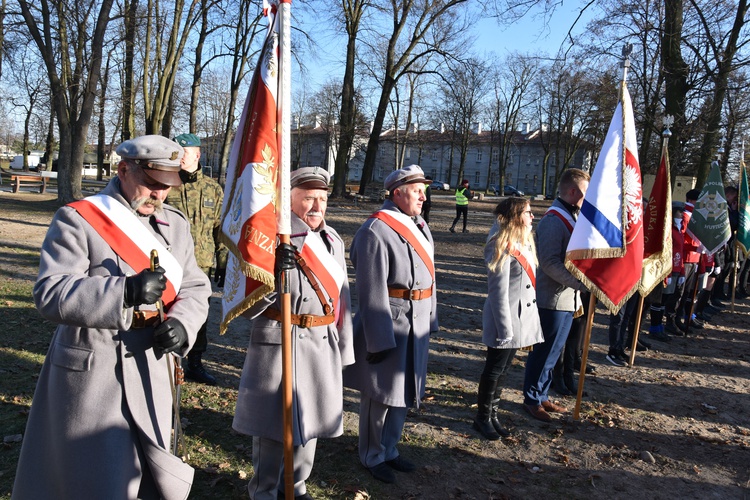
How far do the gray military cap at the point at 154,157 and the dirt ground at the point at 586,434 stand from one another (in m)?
2.48

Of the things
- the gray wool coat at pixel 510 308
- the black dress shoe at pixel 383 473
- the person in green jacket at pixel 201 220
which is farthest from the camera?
the person in green jacket at pixel 201 220

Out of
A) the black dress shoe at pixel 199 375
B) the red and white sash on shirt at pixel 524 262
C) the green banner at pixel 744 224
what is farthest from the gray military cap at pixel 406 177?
the green banner at pixel 744 224

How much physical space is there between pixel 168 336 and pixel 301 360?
981mm

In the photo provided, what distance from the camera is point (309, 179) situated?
3330 millimetres

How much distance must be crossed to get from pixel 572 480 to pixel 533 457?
1.23 feet

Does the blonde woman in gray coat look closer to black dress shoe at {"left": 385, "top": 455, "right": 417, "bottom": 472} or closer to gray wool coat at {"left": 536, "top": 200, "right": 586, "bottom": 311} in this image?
gray wool coat at {"left": 536, "top": 200, "right": 586, "bottom": 311}

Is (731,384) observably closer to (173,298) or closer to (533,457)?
(533,457)

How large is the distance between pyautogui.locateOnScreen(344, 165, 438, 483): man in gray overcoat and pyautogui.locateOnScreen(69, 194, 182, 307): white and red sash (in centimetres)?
159

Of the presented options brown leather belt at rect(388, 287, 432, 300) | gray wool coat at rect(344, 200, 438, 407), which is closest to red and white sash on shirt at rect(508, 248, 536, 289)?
gray wool coat at rect(344, 200, 438, 407)

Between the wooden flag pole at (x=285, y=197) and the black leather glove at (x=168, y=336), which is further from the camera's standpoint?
the wooden flag pole at (x=285, y=197)

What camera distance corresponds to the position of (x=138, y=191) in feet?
8.54

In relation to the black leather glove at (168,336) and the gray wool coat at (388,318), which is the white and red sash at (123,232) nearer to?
the black leather glove at (168,336)

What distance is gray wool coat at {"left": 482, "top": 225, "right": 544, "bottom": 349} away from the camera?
4605 millimetres

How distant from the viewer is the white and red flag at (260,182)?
2879mm
